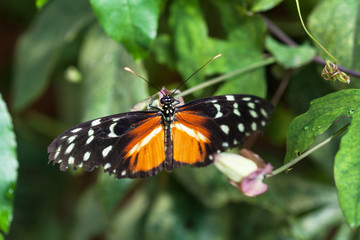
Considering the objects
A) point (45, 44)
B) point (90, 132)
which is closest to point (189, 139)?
point (90, 132)

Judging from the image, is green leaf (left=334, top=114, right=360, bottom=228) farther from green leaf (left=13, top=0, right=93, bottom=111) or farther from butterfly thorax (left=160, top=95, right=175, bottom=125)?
green leaf (left=13, top=0, right=93, bottom=111)

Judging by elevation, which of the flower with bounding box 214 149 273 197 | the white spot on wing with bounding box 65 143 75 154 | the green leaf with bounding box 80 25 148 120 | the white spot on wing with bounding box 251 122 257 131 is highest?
the green leaf with bounding box 80 25 148 120

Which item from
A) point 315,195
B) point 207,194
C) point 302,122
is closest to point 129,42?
point 302,122

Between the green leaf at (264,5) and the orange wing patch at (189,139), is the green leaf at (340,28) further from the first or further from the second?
the orange wing patch at (189,139)

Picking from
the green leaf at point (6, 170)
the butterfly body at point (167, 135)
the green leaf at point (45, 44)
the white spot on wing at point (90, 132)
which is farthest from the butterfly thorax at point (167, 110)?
the green leaf at point (45, 44)

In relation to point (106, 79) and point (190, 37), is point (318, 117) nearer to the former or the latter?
point (190, 37)

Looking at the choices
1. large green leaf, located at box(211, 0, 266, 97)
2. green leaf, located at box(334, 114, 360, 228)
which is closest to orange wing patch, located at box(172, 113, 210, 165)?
large green leaf, located at box(211, 0, 266, 97)

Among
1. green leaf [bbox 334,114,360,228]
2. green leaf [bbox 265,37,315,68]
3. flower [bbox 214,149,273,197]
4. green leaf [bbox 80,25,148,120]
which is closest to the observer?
green leaf [bbox 334,114,360,228]

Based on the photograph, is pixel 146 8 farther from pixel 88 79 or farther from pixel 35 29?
pixel 35 29
